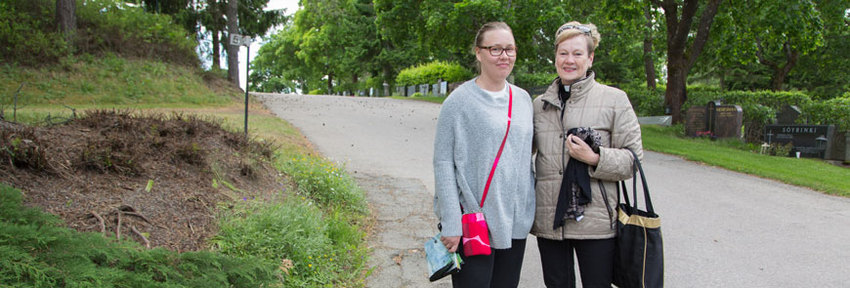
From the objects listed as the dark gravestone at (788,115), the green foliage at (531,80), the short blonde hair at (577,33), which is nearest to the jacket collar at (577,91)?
the short blonde hair at (577,33)

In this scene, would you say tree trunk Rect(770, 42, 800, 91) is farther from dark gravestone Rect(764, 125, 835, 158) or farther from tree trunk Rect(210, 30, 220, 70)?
tree trunk Rect(210, 30, 220, 70)

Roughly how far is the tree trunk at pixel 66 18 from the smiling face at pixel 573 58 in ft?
60.5

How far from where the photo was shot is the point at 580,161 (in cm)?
242

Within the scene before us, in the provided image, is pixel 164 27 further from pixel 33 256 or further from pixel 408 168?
pixel 33 256

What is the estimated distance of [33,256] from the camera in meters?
2.12

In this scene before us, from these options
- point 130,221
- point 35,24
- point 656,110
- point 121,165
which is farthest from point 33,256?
point 656,110

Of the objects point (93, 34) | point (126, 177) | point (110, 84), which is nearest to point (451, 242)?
point (126, 177)

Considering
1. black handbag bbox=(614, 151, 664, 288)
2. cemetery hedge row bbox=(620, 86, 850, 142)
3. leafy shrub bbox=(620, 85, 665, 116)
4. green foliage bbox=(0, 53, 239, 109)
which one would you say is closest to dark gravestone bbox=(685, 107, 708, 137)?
cemetery hedge row bbox=(620, 86, 850, 142)

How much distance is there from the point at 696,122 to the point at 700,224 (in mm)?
11105

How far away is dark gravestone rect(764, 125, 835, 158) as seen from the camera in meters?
12.6

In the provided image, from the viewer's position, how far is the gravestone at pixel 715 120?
14545 millimetres

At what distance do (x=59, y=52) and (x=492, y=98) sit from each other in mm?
17888

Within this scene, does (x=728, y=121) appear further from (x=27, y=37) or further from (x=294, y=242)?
(x=27, y=37)

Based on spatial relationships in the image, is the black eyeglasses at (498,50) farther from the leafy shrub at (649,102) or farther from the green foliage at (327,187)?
the leafy shrub at (649,102)
